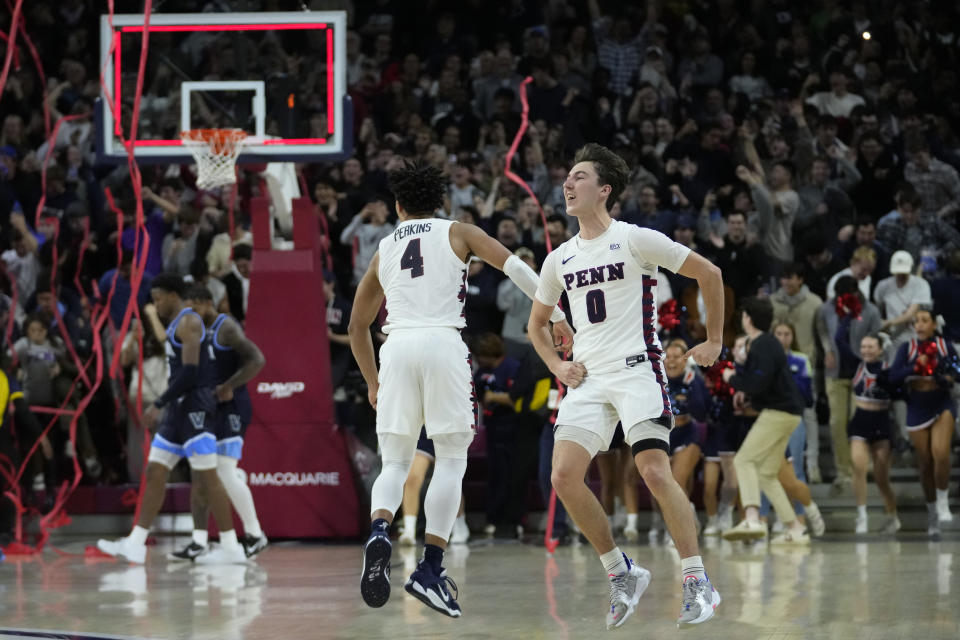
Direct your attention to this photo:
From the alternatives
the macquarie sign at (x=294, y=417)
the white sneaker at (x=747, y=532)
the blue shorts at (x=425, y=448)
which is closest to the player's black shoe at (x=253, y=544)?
the macquarie sign at (x=294, y=417)

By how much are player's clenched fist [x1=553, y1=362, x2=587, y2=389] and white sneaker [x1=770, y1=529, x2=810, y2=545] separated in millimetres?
5678

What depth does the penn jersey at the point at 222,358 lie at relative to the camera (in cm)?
1070

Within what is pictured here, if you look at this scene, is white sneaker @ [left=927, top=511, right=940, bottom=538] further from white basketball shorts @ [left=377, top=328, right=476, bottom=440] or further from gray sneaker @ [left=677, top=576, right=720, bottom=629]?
white basketball shorts @ [left=377, top=328, right=476, bottom=440]

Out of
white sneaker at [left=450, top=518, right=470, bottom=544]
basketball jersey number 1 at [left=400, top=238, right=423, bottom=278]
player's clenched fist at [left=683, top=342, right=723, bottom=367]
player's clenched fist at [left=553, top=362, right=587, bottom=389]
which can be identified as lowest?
white sneaker at [left=450, top=518, right=470, bottom=544]

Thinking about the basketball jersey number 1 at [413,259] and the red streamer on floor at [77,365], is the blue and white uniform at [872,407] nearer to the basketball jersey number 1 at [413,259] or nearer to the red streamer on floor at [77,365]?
the red streamer on floor at [77,365]

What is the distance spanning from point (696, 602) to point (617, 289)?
1.49 m

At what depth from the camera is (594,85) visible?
672 inches

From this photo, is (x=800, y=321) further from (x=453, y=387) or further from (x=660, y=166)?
(x=453, y=387)

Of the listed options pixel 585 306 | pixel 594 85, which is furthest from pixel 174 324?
pixel 594 85

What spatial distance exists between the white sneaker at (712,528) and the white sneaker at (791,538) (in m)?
0.67

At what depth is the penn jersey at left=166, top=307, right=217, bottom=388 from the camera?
1028 centimetres

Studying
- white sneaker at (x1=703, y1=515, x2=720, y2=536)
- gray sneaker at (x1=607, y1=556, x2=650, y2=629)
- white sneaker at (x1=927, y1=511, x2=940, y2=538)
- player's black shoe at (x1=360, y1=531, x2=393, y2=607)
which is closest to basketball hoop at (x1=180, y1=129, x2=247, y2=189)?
white sneaker at (x1=703, y1=515, x2=720, y2=536)

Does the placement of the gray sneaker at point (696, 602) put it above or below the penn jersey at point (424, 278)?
below

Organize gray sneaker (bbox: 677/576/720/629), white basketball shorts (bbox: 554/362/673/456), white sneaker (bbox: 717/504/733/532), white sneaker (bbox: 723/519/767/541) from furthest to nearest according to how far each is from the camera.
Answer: white sneaker (bbox: 717/504/733/532) < white sneaker (bbox: 723/519/767/541) < white basketball shorts (bbox: 554/362/673/456) < gray sneaker (bbox: 677/576/720/629)
